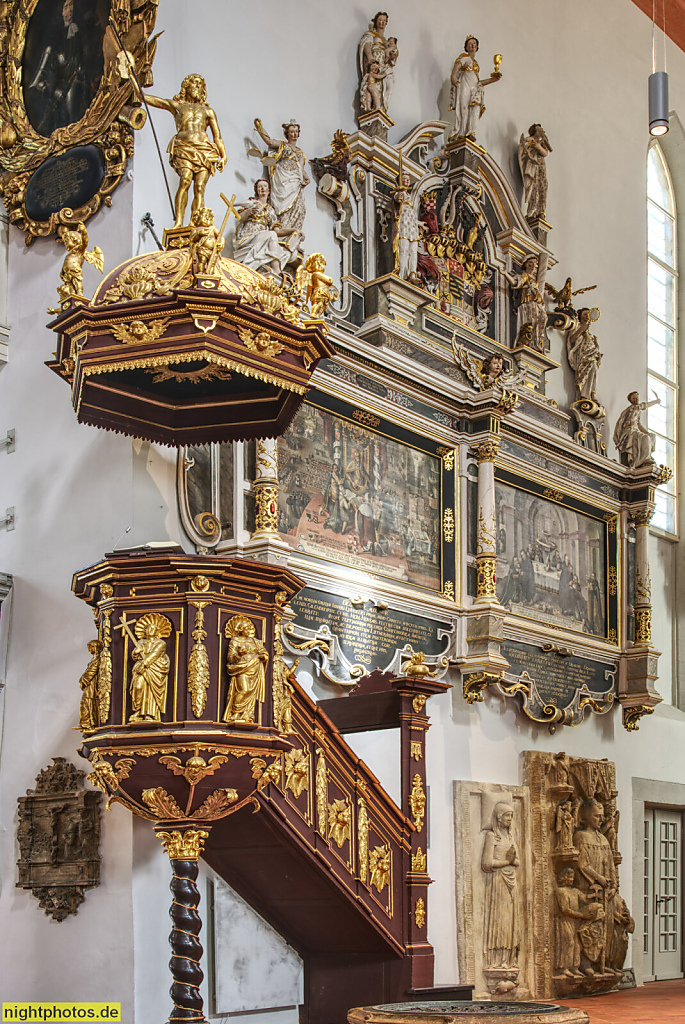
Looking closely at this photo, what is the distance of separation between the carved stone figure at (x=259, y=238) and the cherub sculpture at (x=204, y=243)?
1822 mm

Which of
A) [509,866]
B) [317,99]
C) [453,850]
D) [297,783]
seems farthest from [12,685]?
[317,99]

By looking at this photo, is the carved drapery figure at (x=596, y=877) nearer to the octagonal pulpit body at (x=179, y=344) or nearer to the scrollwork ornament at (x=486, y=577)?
the scrollwork ornament at (x=486, y=577)

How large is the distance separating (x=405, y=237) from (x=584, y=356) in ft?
9.53


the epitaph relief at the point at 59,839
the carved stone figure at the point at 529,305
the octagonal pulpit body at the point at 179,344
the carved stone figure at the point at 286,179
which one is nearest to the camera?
the octagonal pulpit body at the point at 179,344

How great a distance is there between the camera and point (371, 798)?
24.7 feet

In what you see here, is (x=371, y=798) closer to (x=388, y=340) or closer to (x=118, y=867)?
(x=118, y=867)

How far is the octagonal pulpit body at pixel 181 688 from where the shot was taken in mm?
6215

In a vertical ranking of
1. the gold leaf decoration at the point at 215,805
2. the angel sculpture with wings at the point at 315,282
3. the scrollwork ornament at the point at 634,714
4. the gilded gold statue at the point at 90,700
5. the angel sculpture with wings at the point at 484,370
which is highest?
the angel sculpture with wings at the point at 484,370

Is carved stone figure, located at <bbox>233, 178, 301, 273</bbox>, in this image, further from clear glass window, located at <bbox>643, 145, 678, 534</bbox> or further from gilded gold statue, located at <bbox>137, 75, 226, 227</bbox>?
clear glass window, located at <bbox>643, 145, 678, 534</bbox>

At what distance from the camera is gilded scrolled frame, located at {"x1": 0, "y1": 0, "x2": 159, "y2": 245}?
8.37m

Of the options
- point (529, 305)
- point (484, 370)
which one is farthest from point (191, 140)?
point (529, 305)

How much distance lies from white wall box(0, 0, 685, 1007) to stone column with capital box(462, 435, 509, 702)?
33cm

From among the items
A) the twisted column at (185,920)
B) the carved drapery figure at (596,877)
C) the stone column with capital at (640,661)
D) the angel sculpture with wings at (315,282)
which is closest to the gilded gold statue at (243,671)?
the twisted column at (185,920)

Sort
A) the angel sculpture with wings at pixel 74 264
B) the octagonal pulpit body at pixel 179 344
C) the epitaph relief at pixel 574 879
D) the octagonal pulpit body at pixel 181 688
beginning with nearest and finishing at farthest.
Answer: the octagonal pulpit body at pixel 181 688
the octagonal pulpit body at pixel 179 344
the angel sculpture with wings at pixel 74 264
the epitaph relief at pixel 574 879
